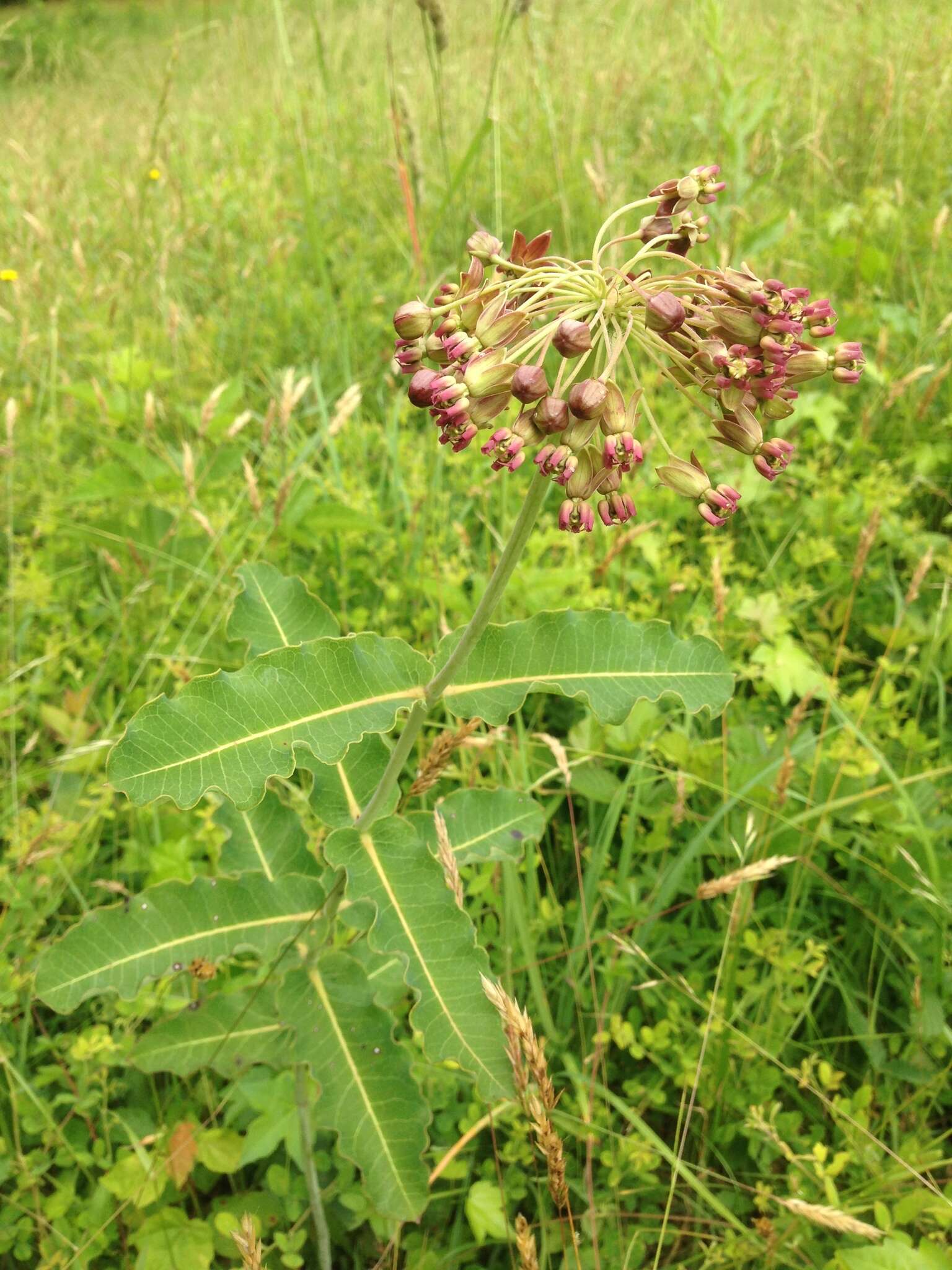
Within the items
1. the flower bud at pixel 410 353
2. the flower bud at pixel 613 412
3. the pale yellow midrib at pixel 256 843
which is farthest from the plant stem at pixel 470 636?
the pale yellow midrib at pixel 256 843

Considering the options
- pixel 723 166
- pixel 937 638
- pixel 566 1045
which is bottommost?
pixel 566 1045

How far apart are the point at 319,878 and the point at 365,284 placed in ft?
11.3

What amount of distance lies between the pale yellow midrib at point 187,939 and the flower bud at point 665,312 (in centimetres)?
118

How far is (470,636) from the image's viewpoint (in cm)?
133

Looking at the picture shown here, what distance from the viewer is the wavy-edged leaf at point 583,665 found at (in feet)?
4.55

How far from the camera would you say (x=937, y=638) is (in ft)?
8.16

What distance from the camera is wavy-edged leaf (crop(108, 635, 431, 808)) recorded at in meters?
1.22

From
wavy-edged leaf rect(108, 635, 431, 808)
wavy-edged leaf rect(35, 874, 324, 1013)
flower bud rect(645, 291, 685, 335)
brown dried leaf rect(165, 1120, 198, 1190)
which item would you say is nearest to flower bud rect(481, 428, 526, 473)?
flower bud rect(645, 291, 685, 335)

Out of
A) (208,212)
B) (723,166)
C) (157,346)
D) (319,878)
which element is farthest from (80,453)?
(723,166)

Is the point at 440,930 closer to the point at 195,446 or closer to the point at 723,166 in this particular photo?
the point at 195,446

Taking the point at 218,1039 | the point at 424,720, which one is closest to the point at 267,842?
the point at 218,1039

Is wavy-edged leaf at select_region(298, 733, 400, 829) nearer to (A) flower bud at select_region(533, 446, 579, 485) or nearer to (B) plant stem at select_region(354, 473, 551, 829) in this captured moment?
(B) plant stem at select_region(354, 473, 551, 829)

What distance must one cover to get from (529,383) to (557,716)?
157 centimetres

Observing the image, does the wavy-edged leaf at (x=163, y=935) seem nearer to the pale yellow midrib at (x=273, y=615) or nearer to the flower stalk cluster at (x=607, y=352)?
the pale yellow midrib at (x=273, y=615)
